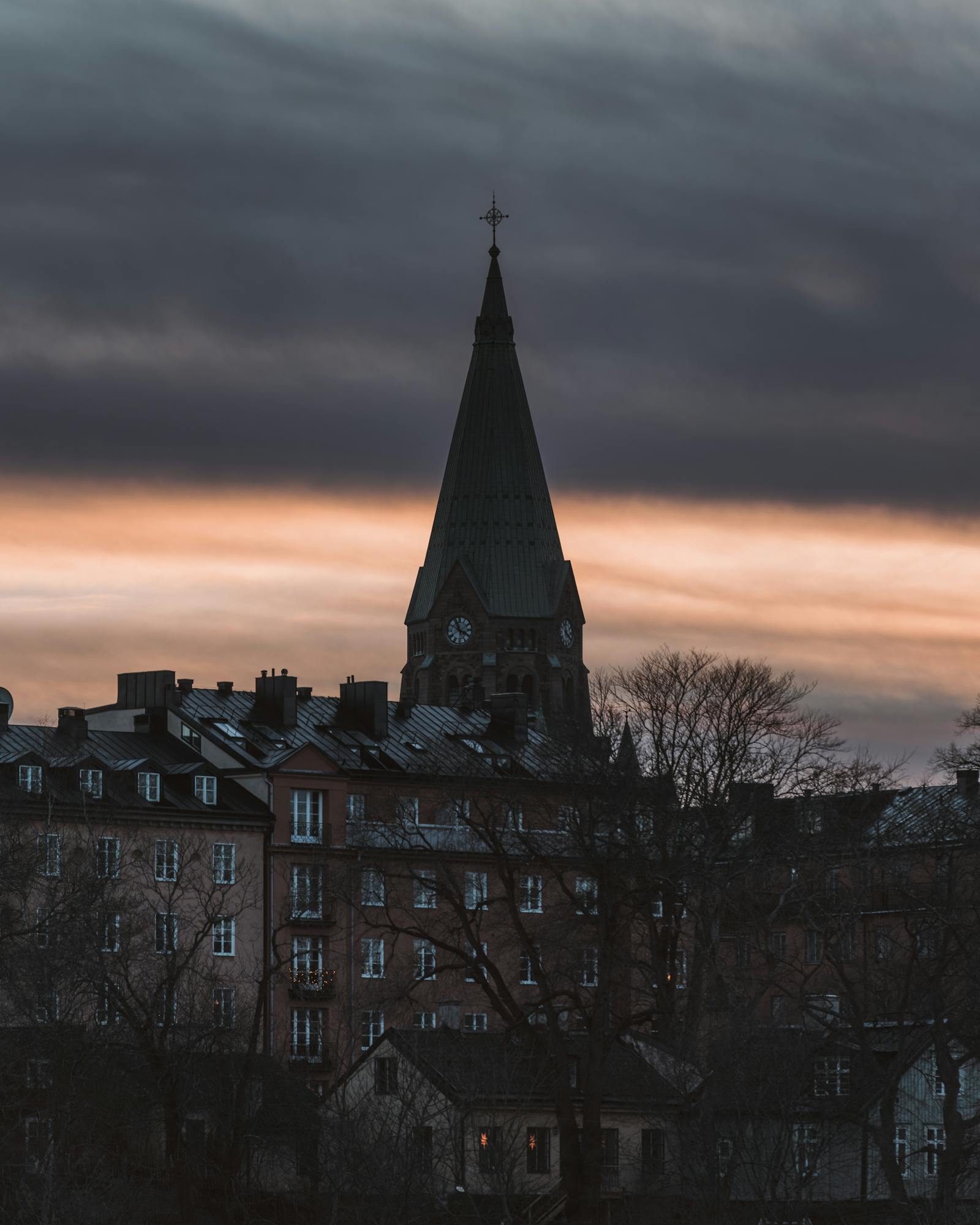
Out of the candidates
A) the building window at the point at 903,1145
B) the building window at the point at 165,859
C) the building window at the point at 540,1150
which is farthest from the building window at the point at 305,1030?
the building window at the point at 903,1145

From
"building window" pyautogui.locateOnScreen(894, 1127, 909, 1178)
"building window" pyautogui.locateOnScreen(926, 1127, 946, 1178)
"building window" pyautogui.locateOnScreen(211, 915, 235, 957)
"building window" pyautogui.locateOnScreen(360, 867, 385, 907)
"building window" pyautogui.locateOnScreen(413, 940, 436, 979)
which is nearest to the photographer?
"building window" pyautogui.locateOnScreen(926, 1127, 946, 1178)

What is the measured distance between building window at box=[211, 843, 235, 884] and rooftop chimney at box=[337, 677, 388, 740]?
14960 mm

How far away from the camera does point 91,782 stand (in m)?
112

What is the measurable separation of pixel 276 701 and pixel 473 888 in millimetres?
12655

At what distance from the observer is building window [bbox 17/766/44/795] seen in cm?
11062

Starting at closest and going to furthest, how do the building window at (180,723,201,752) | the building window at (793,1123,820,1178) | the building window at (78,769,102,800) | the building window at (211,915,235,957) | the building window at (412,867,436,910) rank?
the building window at (793,1123,820,1178) → the building window at (78,769,102,800) → the building window at (211,915,235,957) → the building window at (412,867,436,910) → the building window at (180,723,201,752)

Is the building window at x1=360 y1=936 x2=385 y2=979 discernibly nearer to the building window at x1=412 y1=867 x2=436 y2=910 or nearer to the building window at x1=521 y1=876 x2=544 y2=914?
the building window at x1=412 y1=867 x2=436 y2=910

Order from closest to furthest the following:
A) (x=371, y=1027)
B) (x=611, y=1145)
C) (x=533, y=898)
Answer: (x=611, y=1145) → (x=533, y=898) → (x=371, y=1027)

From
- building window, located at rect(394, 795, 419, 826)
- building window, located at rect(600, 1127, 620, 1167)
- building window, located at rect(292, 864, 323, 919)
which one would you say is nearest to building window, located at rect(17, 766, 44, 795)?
building window, located at rect(292, 864, 323, 919)

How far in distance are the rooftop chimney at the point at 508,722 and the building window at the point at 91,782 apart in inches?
1049

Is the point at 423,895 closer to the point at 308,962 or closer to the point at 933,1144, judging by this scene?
the point at 308,962

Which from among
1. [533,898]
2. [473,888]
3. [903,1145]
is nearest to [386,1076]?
[903,1145]

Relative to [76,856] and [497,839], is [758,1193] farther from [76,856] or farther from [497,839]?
[76,856]

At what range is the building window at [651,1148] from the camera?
91.8 metres
